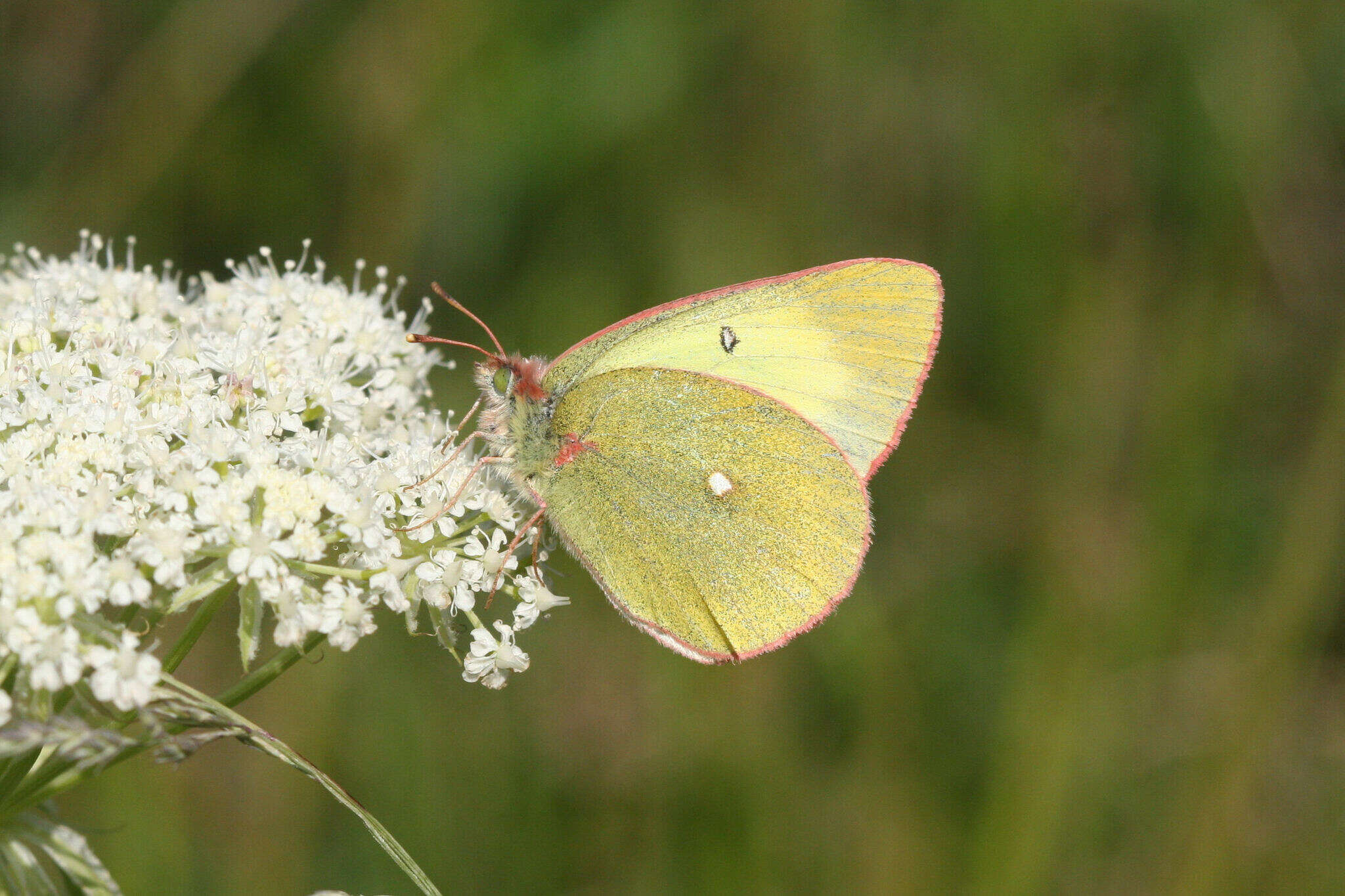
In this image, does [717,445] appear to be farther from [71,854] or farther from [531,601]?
[71,854]

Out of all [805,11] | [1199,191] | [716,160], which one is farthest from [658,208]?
[1199,191]

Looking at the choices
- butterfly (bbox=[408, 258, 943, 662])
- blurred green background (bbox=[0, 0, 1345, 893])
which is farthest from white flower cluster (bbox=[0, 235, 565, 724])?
blurred green background (bbox=[0, 0, 1345, 893])

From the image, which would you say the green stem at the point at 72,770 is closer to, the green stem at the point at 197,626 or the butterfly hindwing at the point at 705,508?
the green stem at the point at 197,626

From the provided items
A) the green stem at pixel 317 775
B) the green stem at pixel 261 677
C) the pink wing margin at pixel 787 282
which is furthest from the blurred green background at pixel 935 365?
the green stem at pixel 317 775

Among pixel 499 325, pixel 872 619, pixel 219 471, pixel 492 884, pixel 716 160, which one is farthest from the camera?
pixel 716 160

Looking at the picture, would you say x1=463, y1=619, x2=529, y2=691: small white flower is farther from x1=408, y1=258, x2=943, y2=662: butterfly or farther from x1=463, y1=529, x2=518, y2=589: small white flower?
x1=408, y1=258, x2=943, y2=662: butterfly

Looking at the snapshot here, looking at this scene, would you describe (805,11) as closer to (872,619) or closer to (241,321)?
(872,619)
